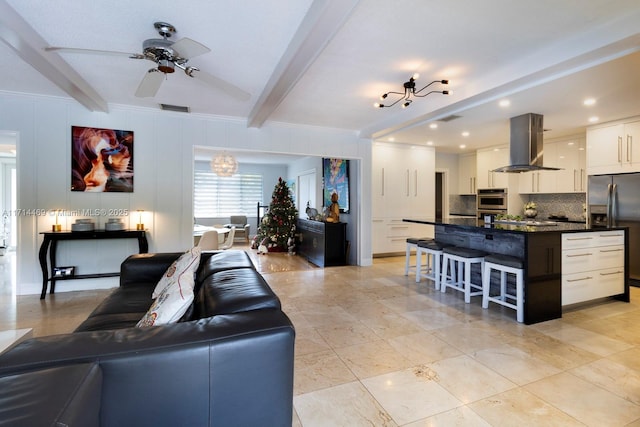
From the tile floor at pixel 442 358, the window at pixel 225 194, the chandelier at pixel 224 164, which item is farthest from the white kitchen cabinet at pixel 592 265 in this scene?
the window at pixel 225 194

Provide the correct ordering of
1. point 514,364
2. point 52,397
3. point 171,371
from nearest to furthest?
point 52,397 → point 171,371 → point 514,364

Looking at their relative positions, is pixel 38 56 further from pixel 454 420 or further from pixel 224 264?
pixel 454 420

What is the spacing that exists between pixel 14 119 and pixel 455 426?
5.54m

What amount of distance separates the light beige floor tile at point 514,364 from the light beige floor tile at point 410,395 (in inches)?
21.2

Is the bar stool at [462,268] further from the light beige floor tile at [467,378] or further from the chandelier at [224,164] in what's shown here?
the chandelier at [224,164]

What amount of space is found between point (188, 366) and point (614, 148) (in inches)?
249

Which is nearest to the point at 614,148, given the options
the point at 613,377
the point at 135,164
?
the point at 613,377

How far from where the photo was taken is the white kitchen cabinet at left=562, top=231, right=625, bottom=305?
3.33 m

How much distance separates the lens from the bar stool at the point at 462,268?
146 inches

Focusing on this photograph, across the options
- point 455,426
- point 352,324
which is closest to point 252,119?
point 352,324

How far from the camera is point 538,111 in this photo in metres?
4.25

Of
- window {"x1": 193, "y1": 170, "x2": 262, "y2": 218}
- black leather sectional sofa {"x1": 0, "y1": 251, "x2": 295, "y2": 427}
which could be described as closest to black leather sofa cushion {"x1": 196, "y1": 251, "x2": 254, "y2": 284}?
black leather sectional sofa {"x1": 0, "y1": 251, "x2": 295, "y2": 427}

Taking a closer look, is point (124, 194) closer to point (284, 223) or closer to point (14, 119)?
point (14, 119)

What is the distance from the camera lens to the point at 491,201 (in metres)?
6.95
